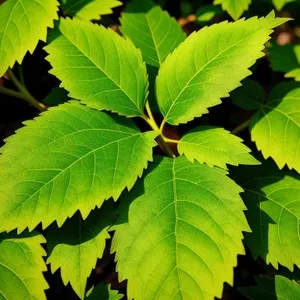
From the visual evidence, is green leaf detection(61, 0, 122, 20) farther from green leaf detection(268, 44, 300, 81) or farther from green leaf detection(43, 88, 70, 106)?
green leaf detection(268, 44, 300, 81)

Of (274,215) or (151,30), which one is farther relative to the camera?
(151,30)

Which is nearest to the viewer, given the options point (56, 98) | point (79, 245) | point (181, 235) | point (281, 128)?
point (181, 235)

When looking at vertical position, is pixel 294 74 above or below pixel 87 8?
below

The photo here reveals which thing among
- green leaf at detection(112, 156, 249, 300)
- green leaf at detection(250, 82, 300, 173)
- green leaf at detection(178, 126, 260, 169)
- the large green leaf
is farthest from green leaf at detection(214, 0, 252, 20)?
the large green leaf

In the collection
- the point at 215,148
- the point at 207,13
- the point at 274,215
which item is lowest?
the point at 274,215

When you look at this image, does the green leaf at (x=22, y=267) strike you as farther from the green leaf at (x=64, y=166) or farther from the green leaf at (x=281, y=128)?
the green leaf at (x=281, y=128)

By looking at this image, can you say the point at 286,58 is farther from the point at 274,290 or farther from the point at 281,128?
the point at 274,290

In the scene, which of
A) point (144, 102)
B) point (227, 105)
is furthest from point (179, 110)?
point (227, 105)

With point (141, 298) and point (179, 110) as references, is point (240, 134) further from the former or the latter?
point (141, 298)

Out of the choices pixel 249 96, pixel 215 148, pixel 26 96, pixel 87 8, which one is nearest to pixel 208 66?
pixel 215 148
